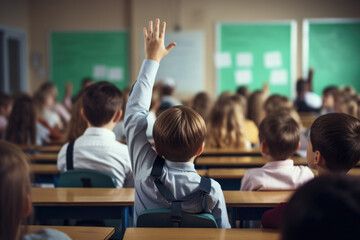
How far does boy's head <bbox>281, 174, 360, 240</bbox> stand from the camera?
704 millimetres

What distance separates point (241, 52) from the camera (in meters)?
8.84

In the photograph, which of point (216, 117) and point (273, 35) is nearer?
point (216, 117)

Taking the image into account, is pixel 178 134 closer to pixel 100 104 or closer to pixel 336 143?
pixel 336 143

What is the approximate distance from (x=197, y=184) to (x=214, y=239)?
0.29 metres

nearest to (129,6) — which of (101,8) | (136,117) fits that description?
(101,8)

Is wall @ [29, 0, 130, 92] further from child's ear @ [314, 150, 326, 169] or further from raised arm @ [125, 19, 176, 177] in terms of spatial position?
Answer: child's ear @ [314, 150, 326, 169]

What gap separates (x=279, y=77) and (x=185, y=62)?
6.07 ft

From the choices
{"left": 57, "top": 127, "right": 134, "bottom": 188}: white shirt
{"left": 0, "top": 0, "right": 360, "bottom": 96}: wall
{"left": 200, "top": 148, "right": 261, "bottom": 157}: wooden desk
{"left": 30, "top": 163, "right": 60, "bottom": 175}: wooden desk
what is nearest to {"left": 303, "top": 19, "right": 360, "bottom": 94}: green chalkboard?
{"left": 0, "top": 0, "right": 360, "bottom": 96}: wall

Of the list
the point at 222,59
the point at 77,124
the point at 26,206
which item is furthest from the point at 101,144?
the point at 222,59

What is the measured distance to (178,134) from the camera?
174 cm

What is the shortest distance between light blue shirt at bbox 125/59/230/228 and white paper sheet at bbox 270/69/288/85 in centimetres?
719

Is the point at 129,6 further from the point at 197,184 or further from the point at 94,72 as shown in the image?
the point at 197,184

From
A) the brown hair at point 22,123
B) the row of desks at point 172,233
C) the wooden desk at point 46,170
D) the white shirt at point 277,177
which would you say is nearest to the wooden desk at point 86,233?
the row of desks at point 172,233

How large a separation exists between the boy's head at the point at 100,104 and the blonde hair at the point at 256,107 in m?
2.72
